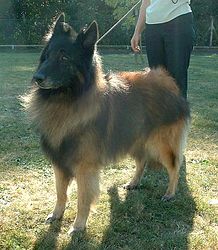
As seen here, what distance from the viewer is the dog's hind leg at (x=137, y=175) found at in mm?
4238

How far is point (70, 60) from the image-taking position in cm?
306

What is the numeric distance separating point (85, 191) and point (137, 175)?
112cm

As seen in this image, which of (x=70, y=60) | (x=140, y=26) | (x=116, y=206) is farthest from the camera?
(x=140, y=26)

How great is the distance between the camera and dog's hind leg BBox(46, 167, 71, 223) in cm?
345

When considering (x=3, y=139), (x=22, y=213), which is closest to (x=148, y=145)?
(x=22, y=213)

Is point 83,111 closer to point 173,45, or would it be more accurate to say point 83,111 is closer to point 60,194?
point 60,194

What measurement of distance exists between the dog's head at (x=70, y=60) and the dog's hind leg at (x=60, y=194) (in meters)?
0.79

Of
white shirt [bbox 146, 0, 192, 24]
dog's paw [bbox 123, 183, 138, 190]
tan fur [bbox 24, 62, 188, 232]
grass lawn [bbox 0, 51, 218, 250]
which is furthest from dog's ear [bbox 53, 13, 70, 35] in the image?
dog's paw [bbox 123, 183, 138, 190]

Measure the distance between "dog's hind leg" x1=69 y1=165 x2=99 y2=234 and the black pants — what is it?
162 centimetres

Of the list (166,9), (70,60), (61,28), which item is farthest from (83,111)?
(166,9)

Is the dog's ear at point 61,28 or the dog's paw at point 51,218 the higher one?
the dog's ear at point 61,28

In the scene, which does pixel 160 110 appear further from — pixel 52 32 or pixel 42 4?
pixel 42 4

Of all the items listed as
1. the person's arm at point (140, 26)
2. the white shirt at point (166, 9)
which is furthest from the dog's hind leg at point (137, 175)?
the white shirt at point (166, 9)

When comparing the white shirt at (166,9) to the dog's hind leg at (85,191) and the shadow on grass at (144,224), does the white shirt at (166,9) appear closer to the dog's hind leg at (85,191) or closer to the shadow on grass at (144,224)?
the shadow on grass at (144,224)
